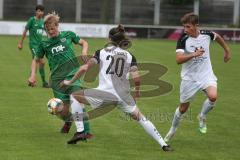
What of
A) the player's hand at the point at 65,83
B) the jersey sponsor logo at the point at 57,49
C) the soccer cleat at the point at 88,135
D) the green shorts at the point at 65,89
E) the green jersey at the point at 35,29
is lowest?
the soccer cleat at the point at 88,135

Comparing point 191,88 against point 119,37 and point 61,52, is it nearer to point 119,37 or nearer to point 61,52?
point 119,37

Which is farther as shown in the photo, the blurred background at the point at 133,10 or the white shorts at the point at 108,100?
the blurred background at the point at 133,10

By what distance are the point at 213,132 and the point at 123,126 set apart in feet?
5.54

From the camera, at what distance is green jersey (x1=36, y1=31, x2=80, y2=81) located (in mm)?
11164

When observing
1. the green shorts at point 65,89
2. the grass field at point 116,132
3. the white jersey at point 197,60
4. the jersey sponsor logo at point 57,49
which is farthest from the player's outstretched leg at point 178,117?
the jersey sponsor logo at point 57,49

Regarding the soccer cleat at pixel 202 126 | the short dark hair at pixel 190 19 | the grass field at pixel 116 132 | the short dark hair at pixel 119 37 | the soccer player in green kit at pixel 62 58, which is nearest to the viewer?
the short dark hair at pixel 119 37

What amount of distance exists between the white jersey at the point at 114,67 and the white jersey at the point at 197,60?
52.0 inches

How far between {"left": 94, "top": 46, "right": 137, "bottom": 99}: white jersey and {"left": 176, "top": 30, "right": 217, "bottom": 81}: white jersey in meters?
1.32

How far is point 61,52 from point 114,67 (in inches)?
64.0

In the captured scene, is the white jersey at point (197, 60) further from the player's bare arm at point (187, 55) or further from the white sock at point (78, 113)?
the white sock at point (78, 113)

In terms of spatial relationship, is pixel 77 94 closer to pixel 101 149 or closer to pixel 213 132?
pixel 101 149

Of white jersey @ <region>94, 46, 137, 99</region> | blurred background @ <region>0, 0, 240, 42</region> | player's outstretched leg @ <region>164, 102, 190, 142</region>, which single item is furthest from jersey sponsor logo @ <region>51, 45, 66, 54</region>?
blurred background @ <region>0, 0, 240, 42</region>

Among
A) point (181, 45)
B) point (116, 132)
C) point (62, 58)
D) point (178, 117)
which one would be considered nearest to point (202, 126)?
point (178, 117)

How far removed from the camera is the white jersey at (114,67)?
985 centimetres
